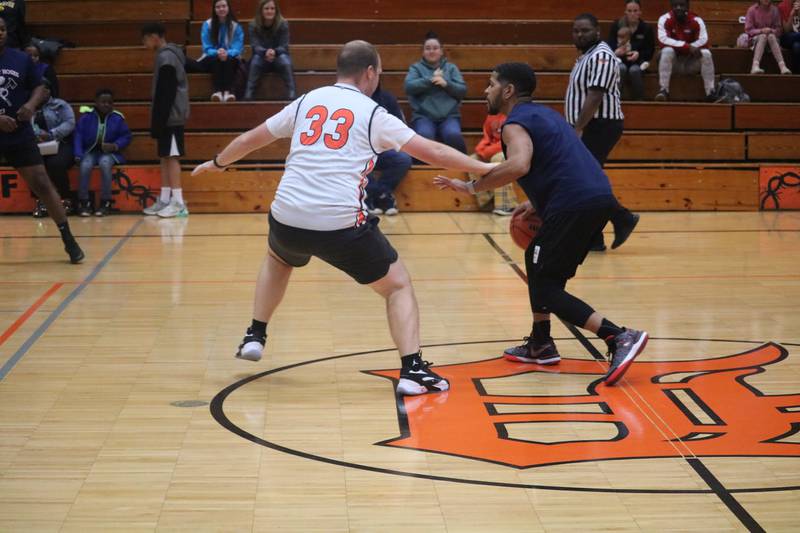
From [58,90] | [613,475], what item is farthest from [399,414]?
[58,90]

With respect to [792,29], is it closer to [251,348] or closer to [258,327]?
[258,327]

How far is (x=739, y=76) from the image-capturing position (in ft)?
47.4

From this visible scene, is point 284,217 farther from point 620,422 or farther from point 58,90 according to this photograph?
point 58,90

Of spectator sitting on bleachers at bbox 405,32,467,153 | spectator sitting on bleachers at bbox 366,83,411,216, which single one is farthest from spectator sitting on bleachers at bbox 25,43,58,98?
spectator sitting on bleachers at bbox 405,32,467,153

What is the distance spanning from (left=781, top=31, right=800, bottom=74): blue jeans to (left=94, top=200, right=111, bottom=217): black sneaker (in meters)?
8.63

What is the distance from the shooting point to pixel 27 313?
720 cm

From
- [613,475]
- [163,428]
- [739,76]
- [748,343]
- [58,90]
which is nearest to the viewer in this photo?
[613,475]

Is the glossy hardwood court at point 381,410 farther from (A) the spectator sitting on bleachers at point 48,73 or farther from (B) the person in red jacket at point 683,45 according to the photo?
(B) the person in red jacket at point 683,45

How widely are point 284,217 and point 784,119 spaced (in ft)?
33.4

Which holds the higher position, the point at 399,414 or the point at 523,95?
the point at 523,95

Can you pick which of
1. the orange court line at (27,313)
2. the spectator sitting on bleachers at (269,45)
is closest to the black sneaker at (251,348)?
the orange court line at (27,313)

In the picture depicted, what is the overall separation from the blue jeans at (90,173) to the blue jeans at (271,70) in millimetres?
2009

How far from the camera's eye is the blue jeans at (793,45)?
1459 cm

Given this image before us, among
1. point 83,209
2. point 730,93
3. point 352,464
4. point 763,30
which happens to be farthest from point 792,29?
point 352,464
